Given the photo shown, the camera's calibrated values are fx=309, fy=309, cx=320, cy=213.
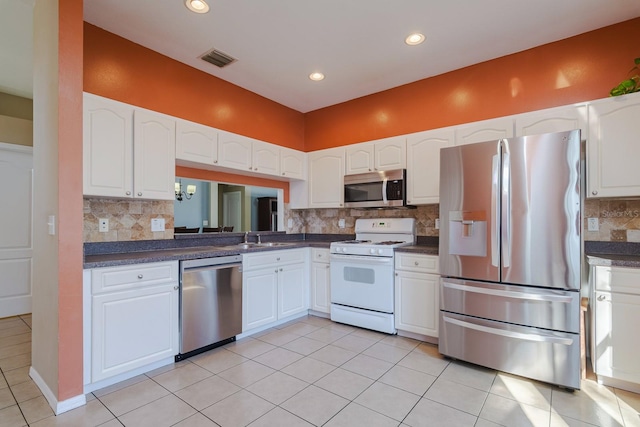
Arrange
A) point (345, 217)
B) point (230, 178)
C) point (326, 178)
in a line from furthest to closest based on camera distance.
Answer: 1. point (345, 217)
2. point (326, 178)
3. point (230, 178)

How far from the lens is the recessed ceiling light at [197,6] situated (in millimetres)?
2262

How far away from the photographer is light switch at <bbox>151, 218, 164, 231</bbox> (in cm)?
295

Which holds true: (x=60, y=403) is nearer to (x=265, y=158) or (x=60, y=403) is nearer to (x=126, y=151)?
(x=126, y=151)

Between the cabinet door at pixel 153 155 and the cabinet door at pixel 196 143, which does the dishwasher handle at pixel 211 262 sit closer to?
the cabinet door at pixel 153 155

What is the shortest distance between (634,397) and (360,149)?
122 inches

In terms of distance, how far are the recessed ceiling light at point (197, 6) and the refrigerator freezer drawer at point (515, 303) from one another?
9.49ft

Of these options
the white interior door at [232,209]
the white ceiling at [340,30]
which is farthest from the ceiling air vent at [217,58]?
the white interior door at [232,209]

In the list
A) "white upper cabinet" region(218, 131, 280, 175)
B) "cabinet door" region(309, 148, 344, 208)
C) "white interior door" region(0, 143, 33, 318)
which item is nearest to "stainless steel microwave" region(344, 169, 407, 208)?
"cabinet door" region(309, 148, 344, 208)

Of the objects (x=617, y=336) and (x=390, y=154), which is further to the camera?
(x=390, y=154)

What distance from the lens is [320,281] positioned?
3.75 meters

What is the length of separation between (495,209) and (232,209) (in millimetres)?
2803

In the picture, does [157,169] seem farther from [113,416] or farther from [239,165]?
[113,416]

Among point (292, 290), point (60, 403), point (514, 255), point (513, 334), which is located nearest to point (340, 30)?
point (514, 255)

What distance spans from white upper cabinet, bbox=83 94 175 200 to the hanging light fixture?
43cm
